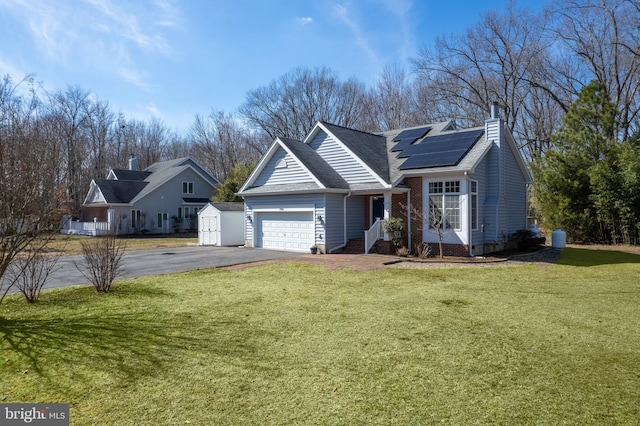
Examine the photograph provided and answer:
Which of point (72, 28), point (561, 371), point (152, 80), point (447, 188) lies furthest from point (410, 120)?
point (561, 371)

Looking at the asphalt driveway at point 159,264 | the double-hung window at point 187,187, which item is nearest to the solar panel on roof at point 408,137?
the asphalt driveway at point 159,264

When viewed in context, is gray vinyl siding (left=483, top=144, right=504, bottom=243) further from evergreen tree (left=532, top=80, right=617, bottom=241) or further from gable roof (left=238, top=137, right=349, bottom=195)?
evergreen tree (left=532, top=80, right=617, bottom=241)

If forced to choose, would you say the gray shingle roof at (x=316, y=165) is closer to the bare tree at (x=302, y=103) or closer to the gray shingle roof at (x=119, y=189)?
the gray shingle roof at (x=119, y=189)

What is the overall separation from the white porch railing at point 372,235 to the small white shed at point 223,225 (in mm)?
9251

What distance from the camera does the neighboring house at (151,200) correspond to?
33.9 metres

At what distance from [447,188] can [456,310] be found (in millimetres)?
9398

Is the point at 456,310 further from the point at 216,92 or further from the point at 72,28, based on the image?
the point at 216,92

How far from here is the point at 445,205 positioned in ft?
52.5

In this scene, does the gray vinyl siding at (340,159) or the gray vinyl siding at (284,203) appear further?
the gray vinyl siding at (340,159)

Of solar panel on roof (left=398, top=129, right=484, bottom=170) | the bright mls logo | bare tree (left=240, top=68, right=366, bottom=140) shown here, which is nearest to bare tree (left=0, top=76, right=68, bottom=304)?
the bright mls logo

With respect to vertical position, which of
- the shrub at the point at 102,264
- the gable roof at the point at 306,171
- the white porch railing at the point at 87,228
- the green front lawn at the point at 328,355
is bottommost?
the green front lawn at the point at 328,355

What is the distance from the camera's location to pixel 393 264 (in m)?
13.9

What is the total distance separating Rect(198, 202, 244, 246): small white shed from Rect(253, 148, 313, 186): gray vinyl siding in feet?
10.3

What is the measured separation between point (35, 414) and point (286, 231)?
52.2 ft
